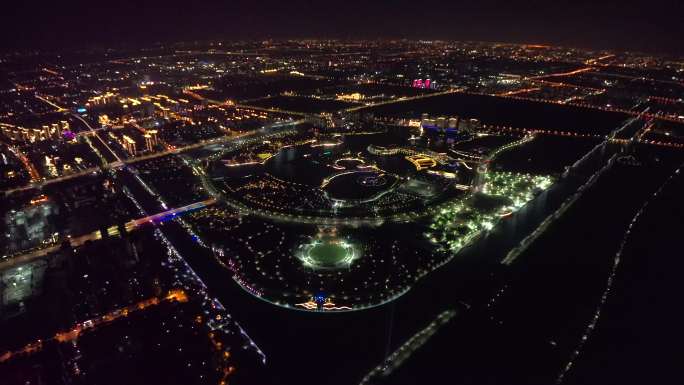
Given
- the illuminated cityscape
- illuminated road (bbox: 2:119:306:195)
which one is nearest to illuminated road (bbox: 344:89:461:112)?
the illuminated cityscape

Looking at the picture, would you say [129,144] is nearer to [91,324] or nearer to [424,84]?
[91,324]

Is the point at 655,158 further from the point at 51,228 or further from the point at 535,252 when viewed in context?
the point at 51,228

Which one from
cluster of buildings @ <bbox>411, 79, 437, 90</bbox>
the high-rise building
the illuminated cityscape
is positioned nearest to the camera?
the illuminated cityscape

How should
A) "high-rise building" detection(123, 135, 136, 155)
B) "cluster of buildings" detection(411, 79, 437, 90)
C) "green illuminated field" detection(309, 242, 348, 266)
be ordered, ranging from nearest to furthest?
"green illuminated field" detection(309, 242, 348, 266), "high-rise building" detection(123, 135, 136, 155), "cluster of buildings" detection(411, 79, 437, 90)

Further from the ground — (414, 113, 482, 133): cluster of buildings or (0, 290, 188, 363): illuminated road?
(414, 113, 482, 133): cluster of buildings

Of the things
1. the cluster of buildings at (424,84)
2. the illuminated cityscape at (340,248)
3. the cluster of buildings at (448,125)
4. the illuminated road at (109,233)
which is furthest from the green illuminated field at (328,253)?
the cluster of buildings at (424,84)

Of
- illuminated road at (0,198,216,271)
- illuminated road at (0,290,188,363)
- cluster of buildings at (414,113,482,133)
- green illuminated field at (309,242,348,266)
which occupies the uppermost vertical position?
cluster of buildings at (414,113,482,133)

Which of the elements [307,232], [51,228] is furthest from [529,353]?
[51,228]

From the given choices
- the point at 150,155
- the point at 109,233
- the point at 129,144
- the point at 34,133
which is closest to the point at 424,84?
the point at 150,155

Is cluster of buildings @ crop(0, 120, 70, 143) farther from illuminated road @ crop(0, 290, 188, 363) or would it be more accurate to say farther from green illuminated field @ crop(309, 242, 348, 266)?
green illuminated field @ crop(309, 242, 348, 266)
